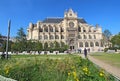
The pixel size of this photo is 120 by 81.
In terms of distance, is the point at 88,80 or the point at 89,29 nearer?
the point at 88,80

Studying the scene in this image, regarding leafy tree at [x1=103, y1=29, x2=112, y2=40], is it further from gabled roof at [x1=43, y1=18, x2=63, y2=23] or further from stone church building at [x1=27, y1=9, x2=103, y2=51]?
gabled roof at [x1=43, y1=18, x2=63, y2=23]

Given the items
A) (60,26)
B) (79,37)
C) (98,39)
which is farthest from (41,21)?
(98,39)

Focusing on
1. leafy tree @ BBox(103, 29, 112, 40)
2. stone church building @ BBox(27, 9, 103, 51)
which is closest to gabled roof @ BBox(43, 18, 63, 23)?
stone church building @ BBox(27, 9, 103, 51)

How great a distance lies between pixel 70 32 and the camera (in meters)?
112

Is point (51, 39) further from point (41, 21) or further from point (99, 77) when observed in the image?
point (99, 77)

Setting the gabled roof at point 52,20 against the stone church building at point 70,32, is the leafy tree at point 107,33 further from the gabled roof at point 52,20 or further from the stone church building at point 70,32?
the gabled roof at point 52,20

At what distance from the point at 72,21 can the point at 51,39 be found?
1506 centimetres

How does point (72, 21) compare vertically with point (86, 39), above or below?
above

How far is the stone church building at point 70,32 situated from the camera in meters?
111

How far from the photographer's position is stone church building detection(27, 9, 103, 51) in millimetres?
110688

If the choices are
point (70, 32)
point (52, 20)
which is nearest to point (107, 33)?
point (70, 32)

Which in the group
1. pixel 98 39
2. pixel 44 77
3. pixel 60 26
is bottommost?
pixel 44 77

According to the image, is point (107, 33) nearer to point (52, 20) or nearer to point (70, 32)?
point (70, 32)

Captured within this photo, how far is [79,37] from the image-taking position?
112750mm
